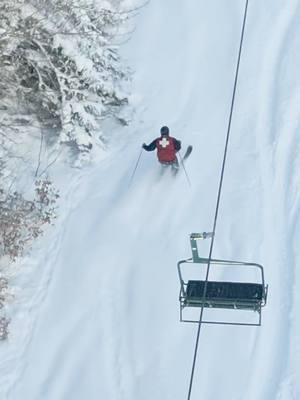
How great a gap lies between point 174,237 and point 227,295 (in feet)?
18.7

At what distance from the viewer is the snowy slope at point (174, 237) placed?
13016 mm

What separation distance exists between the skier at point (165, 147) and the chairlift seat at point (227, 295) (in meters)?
6.19

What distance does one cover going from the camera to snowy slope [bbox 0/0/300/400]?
1302cm

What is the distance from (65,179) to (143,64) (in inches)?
140

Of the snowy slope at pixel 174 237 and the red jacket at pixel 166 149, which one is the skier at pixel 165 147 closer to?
the red jacket at pixel 166 149

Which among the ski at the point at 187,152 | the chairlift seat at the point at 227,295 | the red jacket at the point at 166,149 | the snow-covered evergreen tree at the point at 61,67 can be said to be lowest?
the chairlift seat at the point at 227,295

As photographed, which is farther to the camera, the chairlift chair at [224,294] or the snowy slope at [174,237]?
the snowy slope at [174,237]

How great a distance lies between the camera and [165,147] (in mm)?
15547

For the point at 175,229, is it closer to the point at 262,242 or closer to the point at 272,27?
the point at 262,242

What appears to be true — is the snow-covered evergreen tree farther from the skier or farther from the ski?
the ski

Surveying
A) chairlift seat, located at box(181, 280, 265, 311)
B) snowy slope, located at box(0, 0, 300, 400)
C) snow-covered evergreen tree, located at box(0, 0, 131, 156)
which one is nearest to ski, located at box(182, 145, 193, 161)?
snowy slope, located at box(0, 0, 300, 400)

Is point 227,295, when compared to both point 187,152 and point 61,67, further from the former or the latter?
point 61,67

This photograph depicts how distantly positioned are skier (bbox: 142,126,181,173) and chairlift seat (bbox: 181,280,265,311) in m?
6.19

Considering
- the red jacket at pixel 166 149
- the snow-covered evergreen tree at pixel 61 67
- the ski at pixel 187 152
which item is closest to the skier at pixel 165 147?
the red jacket at pixel 166 149
